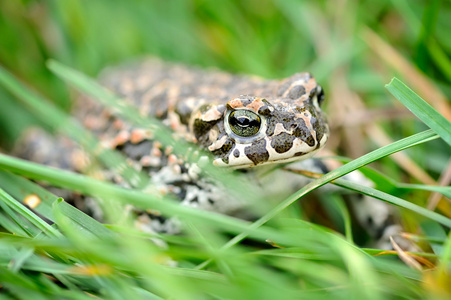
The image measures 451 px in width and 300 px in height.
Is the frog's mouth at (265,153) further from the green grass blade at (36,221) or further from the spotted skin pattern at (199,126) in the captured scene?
the green grass blade at (36,221)

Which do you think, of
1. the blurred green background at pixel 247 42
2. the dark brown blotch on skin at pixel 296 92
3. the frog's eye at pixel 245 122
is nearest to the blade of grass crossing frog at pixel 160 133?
the frog's eye at pixel 245 122

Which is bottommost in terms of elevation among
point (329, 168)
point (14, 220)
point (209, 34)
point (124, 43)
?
point (14, 220)

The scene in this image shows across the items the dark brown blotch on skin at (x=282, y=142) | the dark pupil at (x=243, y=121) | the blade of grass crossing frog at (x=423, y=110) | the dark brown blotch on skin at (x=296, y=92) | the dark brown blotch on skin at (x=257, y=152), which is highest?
the dark brown blotch on skin at (x=296, y=92)

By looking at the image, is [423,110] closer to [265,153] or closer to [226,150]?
[265,153]

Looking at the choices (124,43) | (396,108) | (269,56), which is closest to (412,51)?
(396,108)

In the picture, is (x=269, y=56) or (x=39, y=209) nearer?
(x=39, y=209)

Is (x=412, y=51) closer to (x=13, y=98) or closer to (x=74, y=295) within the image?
(x=74, y=295)

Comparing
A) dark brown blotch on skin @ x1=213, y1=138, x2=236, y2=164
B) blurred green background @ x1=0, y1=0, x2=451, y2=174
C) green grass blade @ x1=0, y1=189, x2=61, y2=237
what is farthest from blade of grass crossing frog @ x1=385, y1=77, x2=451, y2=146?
green grass blade @ x1=0, y1=189, x2=61, y2=237

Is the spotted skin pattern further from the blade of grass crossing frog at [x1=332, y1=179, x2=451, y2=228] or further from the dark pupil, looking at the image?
the blade of grass crossing frog at [x1=332, y1=179, x2=451, y2=228]
